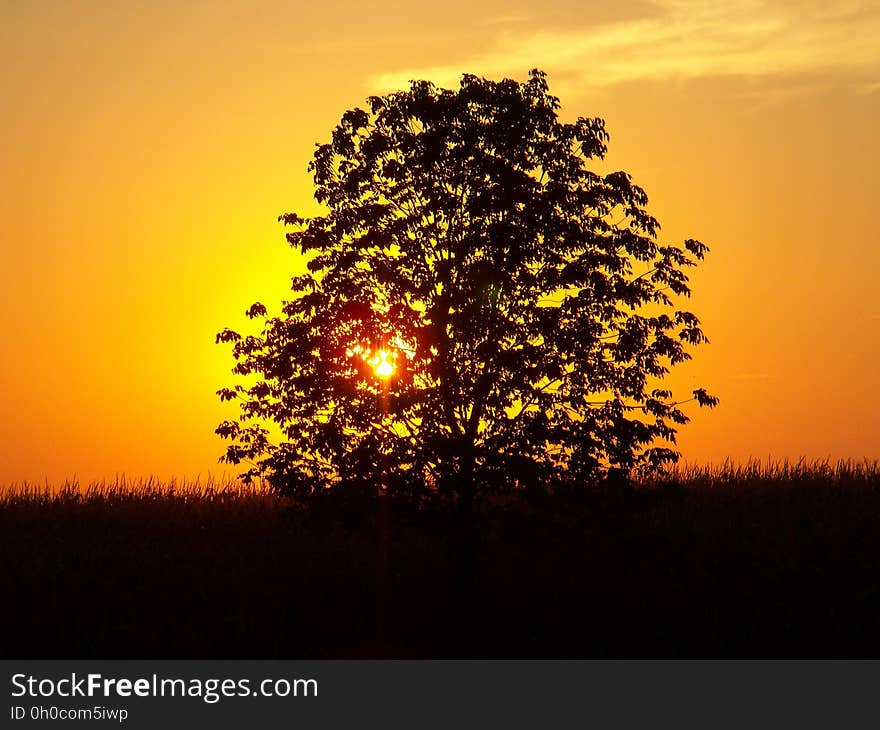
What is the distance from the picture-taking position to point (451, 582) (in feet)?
87.1

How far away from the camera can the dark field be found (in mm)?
25266

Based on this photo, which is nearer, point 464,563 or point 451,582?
point 464,563

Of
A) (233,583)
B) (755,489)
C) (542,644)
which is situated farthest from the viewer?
(755,489)

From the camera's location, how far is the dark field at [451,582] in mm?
25266

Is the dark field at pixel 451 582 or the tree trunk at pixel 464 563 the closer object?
the tree trunk at pixel 464 563

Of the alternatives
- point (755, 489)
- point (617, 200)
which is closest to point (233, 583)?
point (617, 200)

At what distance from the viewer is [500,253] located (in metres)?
23.3

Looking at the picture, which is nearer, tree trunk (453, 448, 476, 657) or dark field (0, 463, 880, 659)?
tree trunk (453, 448, 476, 657)

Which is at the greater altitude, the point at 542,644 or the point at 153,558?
the point at 153,558
